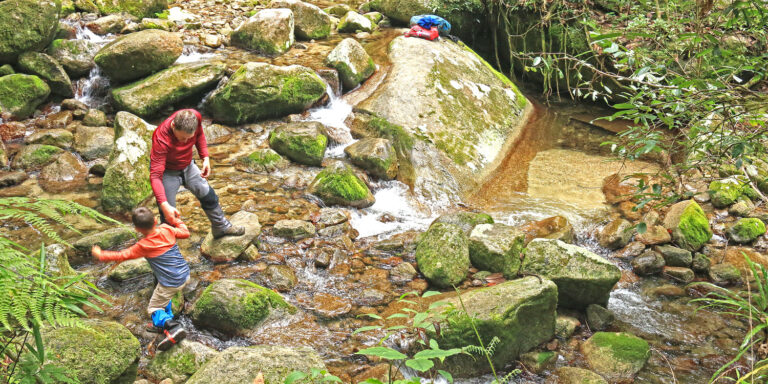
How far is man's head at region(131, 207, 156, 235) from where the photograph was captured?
12.2ft

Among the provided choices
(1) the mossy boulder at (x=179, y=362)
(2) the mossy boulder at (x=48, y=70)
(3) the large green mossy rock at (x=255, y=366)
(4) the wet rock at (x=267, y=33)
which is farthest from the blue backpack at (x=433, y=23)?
(3) the large green mossy rock at (x=255, y=366)

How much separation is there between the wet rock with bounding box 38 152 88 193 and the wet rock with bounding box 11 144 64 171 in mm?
176

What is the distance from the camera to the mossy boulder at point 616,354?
14.0 ft

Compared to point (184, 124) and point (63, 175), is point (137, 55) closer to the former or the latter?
point (63, 175)

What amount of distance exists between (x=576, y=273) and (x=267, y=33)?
885 cm

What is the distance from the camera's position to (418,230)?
6.79 metres

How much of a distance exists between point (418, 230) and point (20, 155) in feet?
20.3

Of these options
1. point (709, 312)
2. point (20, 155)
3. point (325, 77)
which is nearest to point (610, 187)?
point (709, 312)

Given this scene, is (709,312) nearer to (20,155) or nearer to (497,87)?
(497,87)

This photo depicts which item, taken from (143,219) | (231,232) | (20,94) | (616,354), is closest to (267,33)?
(20,94)

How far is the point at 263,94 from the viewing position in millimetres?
8625

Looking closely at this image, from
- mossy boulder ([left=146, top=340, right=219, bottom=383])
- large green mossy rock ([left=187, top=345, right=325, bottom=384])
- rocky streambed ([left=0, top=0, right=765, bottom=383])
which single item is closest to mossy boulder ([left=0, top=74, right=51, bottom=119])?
rocky streambed ([left=0, top=0, right=765, bottom=383])

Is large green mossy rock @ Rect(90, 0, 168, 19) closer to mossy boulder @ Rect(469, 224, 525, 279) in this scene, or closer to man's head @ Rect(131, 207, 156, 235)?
man's head @ Rect(131, 207, 156, 235)

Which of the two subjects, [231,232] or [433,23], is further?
[433,23]
